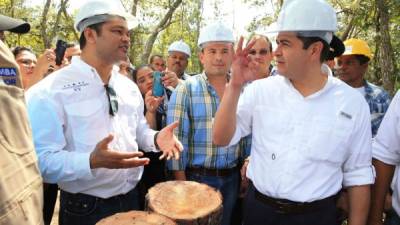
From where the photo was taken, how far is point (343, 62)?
4.09 metres

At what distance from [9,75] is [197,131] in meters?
1.96

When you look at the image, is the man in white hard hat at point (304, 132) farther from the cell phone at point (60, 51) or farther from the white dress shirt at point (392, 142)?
the cell phone at point (60, 51)

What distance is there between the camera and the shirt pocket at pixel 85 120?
2.16 metres

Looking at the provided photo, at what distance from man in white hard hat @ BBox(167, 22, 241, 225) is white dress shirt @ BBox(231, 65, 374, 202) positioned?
83 cm

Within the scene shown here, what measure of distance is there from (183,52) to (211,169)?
9.11ft

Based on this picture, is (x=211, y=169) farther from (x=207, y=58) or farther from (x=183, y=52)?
(x=183, y=52)

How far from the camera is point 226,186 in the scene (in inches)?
120

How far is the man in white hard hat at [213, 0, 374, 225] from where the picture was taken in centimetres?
Result: 202

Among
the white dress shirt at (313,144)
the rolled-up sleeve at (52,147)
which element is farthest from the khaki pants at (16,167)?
the white dress shirt at (313,144)

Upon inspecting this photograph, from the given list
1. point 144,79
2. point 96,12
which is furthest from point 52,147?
point 144,79

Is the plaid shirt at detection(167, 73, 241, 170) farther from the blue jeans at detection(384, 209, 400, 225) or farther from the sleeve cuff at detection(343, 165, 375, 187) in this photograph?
the blue jeans at detection(384, 209, 400, 225)

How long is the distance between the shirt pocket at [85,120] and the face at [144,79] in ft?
5.80

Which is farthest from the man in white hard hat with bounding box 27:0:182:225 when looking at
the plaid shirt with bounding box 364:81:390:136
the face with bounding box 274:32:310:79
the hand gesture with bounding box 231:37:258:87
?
the plaid shirt with bounding box 364:81:390:136

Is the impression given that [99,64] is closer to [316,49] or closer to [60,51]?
[316,49]
